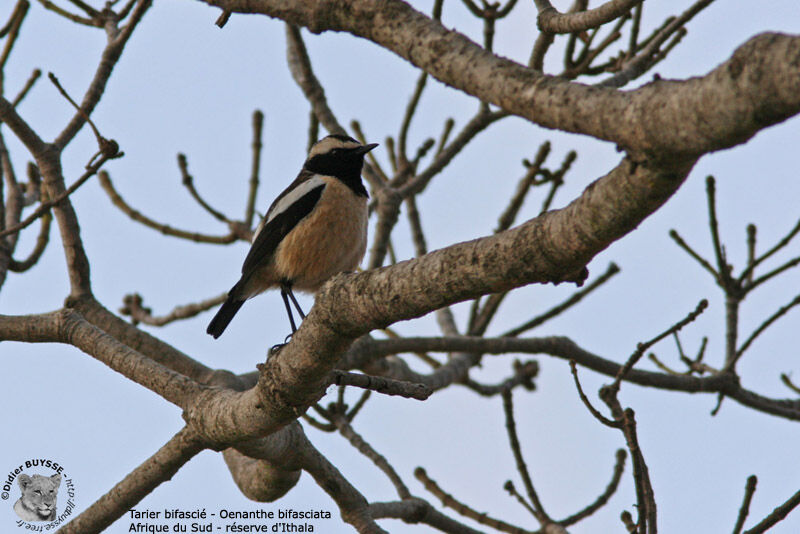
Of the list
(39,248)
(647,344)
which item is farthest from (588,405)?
(39,248)

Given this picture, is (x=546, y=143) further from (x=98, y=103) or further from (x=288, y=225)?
(x=98, y=103)

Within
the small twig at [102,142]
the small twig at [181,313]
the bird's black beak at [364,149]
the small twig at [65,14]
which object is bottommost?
the small twig at [102,142]

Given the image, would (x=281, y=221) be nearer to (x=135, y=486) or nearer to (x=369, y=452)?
(x=369, y=452)

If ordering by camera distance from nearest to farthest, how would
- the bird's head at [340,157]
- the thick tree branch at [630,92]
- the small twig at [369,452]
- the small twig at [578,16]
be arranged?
the thick tree branch at [630,92] < the small twig at [578,16] < the small twig at [369,452] < the bird's head at [340,157]

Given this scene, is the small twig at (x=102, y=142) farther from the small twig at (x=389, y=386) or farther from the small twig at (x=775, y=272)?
the small twig at (x=775, y=272)

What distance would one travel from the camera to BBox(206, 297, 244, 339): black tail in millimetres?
6082

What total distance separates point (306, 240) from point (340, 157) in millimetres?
917

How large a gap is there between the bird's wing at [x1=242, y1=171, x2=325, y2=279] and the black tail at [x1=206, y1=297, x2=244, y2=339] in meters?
0.30

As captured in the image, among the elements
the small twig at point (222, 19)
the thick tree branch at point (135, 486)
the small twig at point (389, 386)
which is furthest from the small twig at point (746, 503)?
the small twig at point (222, 19)

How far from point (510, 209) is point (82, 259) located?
3.05 meters

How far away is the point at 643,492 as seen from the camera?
3.03m

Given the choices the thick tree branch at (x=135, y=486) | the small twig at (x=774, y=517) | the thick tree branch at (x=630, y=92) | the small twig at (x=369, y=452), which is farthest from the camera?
the small twig at (x=369, y=452)

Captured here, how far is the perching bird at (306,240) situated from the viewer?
5711mm

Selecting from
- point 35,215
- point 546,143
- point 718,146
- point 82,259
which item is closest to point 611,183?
point 718,146
